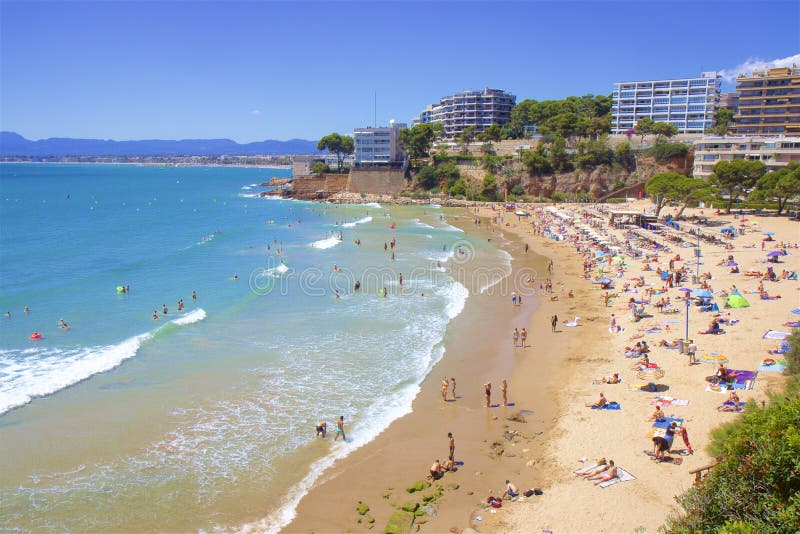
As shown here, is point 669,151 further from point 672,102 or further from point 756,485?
point 756,485

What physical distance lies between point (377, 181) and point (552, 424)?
243 feet

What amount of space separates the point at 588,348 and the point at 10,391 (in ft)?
60.9

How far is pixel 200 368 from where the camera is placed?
19.6 metres

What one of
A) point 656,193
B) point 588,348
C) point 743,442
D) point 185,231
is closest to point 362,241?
→ point 185,231

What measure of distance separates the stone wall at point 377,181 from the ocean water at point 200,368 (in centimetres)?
4178

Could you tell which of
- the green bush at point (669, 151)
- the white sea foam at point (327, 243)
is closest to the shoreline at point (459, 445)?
the white sea foam at point (327, 243)

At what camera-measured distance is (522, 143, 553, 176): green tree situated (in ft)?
236

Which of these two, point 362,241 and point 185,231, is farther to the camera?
point 185,231

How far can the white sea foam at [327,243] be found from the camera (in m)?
45.2

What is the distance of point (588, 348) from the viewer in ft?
67.8

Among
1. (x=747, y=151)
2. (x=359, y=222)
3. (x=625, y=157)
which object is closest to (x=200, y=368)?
(x=359, y=222)

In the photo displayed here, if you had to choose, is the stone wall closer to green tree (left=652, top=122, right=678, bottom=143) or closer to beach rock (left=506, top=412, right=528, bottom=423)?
green tree (left=652, top=122, right=678, bottom=143)

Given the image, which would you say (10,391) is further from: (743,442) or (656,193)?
(656,193)

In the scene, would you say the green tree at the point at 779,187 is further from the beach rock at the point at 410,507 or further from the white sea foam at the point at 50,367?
the white sea foam at the point at 50,367
